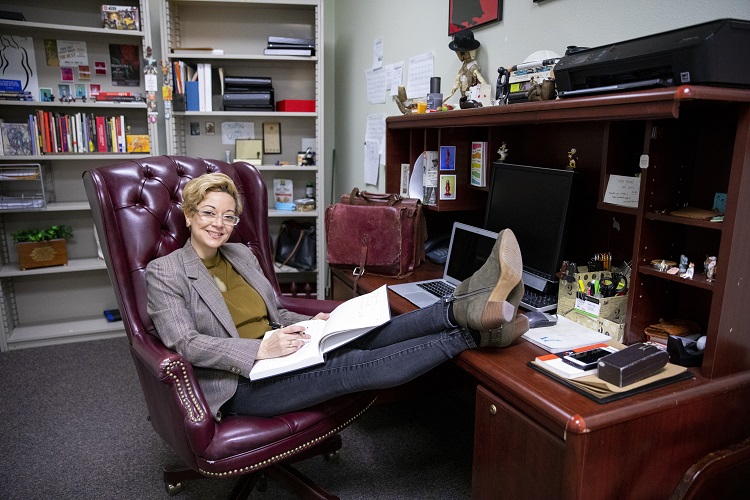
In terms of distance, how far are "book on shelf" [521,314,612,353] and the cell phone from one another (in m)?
0.06

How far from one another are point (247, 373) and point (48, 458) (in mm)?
1148

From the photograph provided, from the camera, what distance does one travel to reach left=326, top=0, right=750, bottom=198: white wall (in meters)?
1.48

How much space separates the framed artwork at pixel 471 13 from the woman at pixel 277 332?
1054mm

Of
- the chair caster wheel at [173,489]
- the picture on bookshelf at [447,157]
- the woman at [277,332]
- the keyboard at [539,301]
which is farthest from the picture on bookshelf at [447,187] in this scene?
the chair caster wheel at [173,489]

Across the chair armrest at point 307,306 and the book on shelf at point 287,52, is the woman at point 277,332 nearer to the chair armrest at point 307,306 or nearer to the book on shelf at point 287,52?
the chair armrest at point 307,306

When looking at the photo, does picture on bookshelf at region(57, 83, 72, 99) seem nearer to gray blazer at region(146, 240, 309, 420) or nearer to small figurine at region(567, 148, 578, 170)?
gray blazer at region(146, 240, 309, 420)

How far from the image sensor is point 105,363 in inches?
116

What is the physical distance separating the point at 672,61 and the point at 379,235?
1.26 metres

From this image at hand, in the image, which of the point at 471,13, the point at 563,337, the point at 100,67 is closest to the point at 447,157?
the point at 471,13

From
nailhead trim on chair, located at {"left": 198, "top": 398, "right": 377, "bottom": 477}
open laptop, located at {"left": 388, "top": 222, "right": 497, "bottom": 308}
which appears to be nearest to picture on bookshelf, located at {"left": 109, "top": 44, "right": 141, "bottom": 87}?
open laptop, located at {"left": 388, "top": 222, "right": 497, "bottom": 308}

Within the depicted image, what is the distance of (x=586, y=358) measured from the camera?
128 cm

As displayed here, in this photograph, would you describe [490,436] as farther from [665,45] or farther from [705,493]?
[665,45]

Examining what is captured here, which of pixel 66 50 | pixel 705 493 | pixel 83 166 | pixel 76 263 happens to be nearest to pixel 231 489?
pixel 705 493

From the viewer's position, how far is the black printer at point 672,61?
3.48 feet
